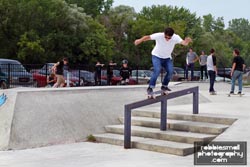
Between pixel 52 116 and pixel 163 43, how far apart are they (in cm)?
347

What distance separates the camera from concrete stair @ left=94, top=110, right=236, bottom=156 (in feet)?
30.0

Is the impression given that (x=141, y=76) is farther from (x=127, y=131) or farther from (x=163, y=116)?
(x=127, y=131)

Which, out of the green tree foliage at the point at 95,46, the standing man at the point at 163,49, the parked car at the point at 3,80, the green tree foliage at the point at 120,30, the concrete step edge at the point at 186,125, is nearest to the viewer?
the concrete step edge at the point at 186,125

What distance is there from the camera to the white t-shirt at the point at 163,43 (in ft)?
32.6

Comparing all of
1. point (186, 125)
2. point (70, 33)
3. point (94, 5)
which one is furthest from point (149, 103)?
point (94, 5)

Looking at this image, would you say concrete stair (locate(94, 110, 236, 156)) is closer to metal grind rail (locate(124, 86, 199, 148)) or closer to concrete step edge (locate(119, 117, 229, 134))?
concrete step edge (locate(119, 117, 229, 134))

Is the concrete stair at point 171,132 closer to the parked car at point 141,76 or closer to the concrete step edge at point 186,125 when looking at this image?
the concrete step edge at point 186,125

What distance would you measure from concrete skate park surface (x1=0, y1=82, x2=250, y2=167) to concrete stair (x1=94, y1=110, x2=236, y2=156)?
0.22 metres

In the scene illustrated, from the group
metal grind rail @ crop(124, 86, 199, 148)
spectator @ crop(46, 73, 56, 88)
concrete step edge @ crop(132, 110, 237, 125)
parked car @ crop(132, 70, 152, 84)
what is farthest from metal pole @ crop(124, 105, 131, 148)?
parked car @ crop(132, 70, 152, 84)

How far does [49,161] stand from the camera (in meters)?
8.67

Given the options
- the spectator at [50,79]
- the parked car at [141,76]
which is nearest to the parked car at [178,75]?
the parked car at [141,76]

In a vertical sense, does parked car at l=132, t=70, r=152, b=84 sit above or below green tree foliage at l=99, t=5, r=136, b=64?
below

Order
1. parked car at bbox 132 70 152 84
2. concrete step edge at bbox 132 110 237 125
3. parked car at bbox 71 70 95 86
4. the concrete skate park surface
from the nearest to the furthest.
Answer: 1. the concrete skate park surface
2. concrete step edge at bbox 132 110 237 125
3. parked car at bbox 71 70 95 86
4. parked car at bbox 132 70 152 84

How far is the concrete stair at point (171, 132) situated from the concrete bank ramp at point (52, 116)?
0.60 m
